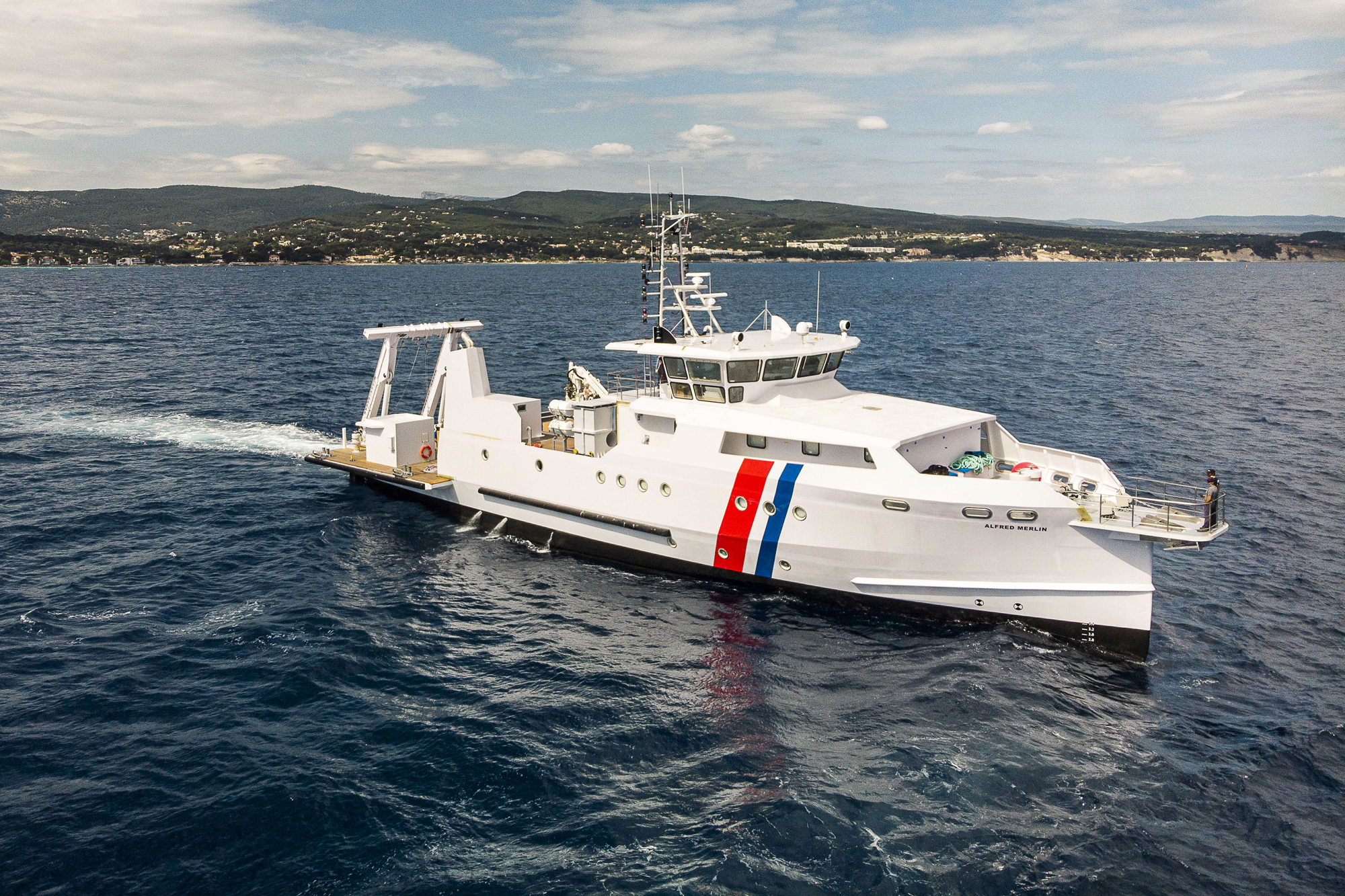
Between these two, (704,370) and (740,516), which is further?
(704,370)

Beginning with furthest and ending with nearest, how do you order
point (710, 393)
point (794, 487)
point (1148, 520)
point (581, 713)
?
point (710, 393) < point (794, 487) < point (1148, 520) < point (581, 713)

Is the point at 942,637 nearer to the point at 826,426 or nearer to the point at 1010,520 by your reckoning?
the point at 1010,520

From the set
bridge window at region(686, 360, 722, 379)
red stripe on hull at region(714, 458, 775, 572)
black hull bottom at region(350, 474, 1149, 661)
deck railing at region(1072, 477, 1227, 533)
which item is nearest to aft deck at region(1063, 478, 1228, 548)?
deck railing at region(1072, 477, 1227, 533)

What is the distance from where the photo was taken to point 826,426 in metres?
20.5

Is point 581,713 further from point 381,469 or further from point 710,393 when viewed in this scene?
point 381,469

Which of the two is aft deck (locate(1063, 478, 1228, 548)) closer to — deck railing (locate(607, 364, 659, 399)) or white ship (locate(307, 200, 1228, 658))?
white ship (locate(307, 200, 1228, 658))

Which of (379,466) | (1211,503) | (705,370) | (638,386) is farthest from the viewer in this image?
(379,466)

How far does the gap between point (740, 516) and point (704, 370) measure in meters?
4.30

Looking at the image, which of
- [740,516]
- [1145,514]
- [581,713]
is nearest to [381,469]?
[740,516]

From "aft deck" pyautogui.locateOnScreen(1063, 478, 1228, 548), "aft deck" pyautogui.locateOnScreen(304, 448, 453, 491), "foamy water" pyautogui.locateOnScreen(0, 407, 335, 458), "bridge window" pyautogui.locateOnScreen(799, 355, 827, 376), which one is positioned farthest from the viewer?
"foamy water" pyautogui.locateOnScreen(0, 407, 335, 458)

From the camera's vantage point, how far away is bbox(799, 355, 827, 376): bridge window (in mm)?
23266

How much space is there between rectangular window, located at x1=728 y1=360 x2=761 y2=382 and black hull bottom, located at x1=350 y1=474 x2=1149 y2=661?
5.19 metres

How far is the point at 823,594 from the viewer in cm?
2055

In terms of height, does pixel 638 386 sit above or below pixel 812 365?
below
